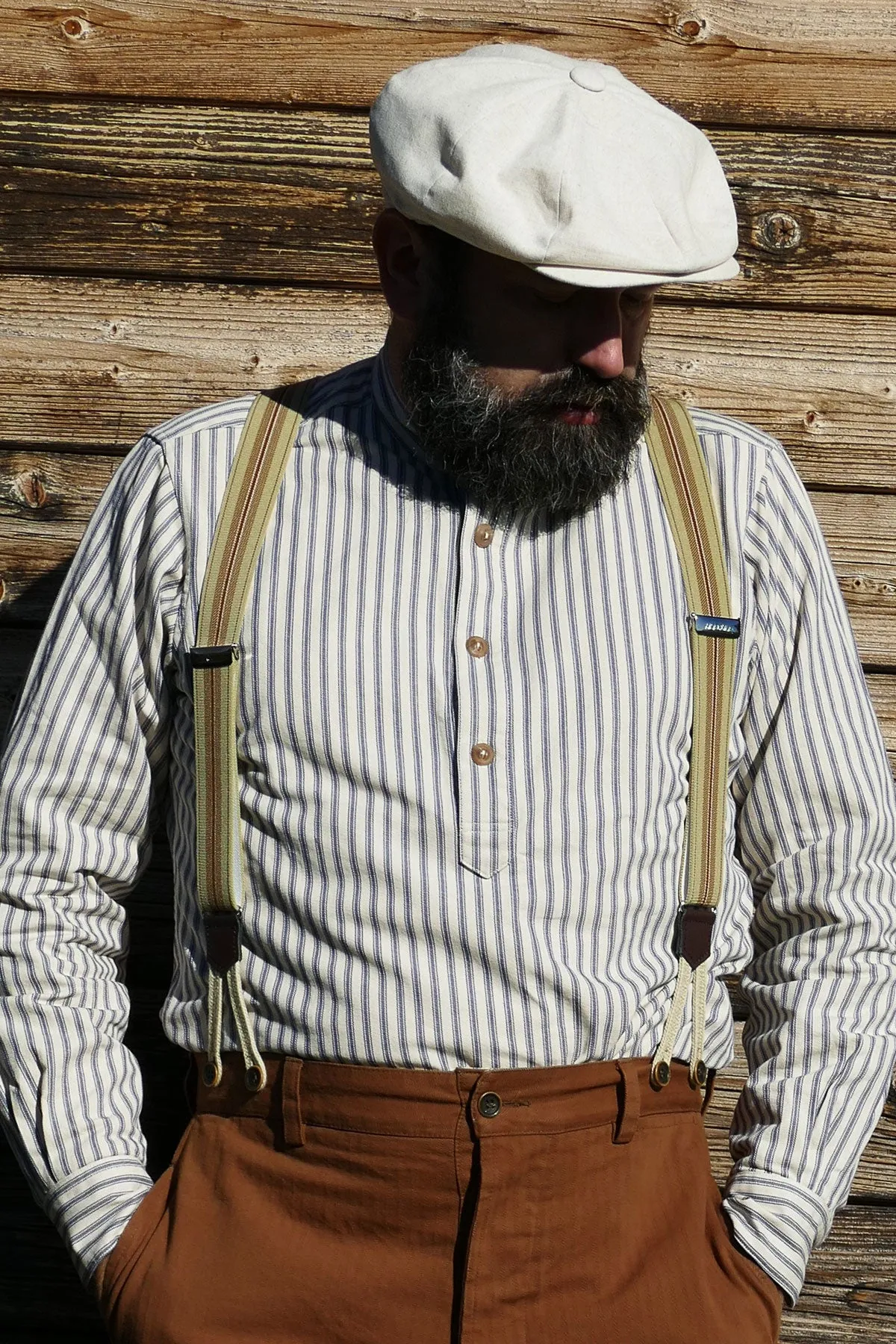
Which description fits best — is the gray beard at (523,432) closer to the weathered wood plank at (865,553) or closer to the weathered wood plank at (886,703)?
the weathered wood plank at (865,553)

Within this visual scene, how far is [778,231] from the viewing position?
6.15ft

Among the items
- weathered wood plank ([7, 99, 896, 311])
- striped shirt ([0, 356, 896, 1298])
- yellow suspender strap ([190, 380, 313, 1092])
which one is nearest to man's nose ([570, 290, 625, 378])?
striped shirt ([0, 356, 896, 1298])

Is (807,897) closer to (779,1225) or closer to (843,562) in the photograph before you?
(779,1225)

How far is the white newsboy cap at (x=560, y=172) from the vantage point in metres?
1.35

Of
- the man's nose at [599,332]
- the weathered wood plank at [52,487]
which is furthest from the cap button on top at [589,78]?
the weathered wood plank at [52,487]

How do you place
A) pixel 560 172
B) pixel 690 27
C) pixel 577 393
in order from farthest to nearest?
1. pixel 690 27
2. pixel 577 393
3. pixel 560 172

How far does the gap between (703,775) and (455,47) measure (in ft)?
3.32

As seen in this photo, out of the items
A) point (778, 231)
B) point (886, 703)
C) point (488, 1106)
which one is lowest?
point (488, 1106)

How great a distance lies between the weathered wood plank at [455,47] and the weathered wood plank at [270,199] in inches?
1.4

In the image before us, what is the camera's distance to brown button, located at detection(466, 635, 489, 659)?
1452 millimetres

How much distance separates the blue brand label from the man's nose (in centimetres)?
28

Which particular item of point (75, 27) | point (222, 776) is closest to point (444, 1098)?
point (222, 776)

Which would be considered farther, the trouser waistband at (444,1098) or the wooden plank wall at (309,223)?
the wooden plank wall at (309,223)

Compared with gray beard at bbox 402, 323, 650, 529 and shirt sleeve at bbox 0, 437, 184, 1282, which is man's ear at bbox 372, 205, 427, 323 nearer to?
gray beard at bbox 402, 323, 650, 529
